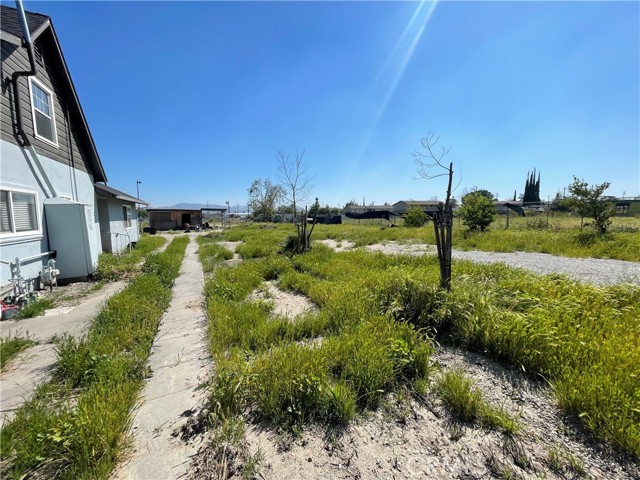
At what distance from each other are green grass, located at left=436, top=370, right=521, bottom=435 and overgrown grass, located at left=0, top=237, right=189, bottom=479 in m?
2.44

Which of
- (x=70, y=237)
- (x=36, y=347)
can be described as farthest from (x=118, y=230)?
(x=36, y=347)

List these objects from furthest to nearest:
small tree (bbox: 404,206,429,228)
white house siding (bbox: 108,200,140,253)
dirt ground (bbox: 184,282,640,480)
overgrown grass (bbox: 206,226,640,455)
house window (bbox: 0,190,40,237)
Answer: small tree (bbox: 404,206,429,228) → white house siding (bbox: 108,200,140,253) → house window (bbox: 0,190,40,237) → overgrown grass (bbox: 206,226,640,455) → dirt ground (bbox: 184,282,640,480)

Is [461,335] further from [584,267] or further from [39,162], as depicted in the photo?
[39,162]

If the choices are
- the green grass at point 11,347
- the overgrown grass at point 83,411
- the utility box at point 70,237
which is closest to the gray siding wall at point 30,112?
the utility box at point 70,237

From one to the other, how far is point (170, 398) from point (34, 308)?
13.6ft

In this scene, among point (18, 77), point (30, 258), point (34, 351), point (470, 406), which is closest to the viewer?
point (470, 406)

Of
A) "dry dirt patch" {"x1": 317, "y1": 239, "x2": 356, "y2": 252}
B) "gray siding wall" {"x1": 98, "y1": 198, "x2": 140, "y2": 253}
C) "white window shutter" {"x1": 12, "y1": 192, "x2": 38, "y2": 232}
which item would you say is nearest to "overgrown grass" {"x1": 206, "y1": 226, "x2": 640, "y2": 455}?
"white window shutter" {"x1": 12, "y1": 192, "x2": 38, "y2": 232}

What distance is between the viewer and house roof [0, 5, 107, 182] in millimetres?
5484

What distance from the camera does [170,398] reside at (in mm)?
2285

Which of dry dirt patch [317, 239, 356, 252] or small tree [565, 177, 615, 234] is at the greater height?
small tree [565, 177, 615, 234]

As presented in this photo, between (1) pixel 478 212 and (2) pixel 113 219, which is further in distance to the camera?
(1) pixel 478 212

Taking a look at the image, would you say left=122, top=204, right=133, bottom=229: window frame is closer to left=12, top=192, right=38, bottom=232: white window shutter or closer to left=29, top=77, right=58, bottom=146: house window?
left=29, top=77, right=58, bottom=146: house window

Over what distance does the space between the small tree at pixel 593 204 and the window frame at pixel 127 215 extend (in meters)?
19.3

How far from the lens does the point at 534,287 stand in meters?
3.94
